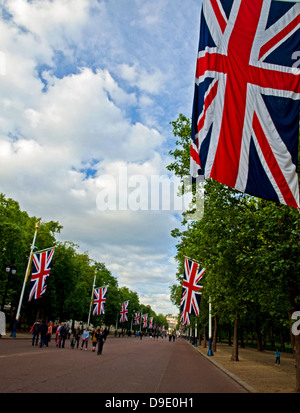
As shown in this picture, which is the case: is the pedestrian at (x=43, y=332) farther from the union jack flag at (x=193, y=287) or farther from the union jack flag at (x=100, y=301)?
the union jack flag at (x=100, y=301)

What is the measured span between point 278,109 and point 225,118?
98 centimetres

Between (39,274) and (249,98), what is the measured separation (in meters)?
25.1

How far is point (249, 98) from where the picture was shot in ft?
20.9

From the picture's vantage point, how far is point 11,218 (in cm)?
3703

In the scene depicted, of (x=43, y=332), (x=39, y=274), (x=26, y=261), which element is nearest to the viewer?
(x=43, y=332)

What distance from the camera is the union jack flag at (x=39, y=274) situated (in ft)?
89.5

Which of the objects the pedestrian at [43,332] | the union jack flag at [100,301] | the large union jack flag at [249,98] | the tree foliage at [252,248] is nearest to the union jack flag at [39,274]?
Result: the pedestrian at [43,332]

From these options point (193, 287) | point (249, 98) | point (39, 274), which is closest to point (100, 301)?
point (39, 274)

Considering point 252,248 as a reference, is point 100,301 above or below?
below

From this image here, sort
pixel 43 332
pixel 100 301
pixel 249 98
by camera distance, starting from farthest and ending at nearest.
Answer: pixel 100 301 < pixel 43 332 < pixel 249 98

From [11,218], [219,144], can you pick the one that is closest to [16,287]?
[11,218]

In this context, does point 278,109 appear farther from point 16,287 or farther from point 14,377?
point 16,287

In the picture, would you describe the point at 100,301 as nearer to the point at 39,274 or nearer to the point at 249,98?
the point at 39,274

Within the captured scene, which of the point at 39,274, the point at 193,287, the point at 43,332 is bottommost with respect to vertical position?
the point at 43,332
